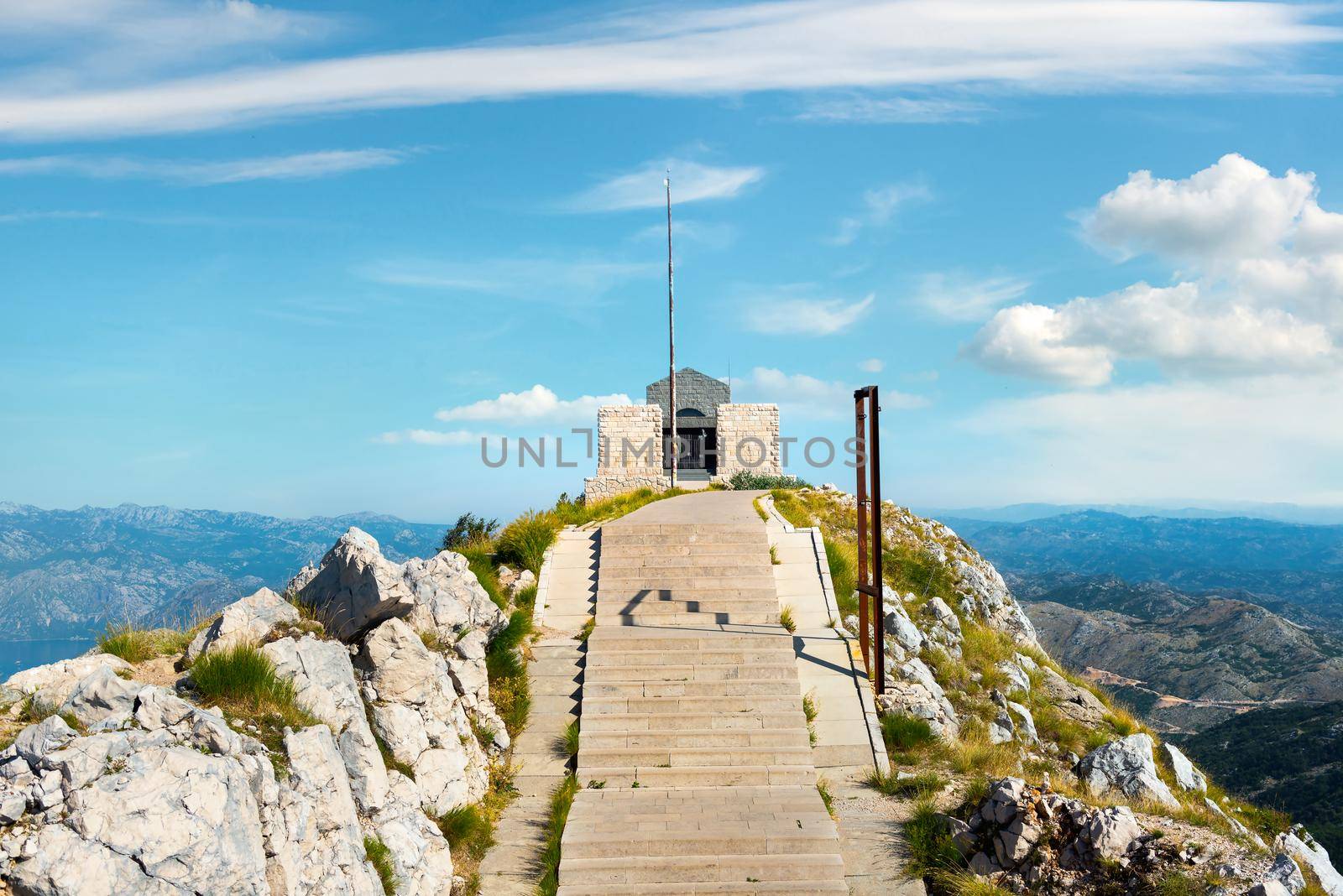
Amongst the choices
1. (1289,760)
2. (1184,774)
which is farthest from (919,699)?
(1289,760)

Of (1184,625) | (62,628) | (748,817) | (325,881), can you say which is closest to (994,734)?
(748,817)

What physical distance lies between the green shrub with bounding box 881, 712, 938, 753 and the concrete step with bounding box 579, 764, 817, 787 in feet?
5.01

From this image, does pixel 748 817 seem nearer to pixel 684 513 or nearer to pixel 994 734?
pixel 994 734

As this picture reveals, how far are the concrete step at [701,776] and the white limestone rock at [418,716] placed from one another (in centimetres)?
164

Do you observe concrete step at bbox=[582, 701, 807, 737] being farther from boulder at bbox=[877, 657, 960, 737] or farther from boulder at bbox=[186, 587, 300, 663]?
boulder at bbox=[186, 587, 300, 663]

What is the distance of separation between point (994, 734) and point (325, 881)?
33.7 feet

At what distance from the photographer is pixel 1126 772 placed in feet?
38.2

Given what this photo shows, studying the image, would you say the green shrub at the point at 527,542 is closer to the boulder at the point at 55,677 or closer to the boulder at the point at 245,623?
the boulder at the point at 245,623

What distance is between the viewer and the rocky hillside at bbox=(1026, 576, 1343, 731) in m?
81.6

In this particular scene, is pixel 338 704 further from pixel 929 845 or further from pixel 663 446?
pixel 663 446

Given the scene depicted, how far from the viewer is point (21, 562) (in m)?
177

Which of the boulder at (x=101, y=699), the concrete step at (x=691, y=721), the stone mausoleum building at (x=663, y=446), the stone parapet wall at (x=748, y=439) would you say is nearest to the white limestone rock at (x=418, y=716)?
the concrete step at (x=691, y=721)

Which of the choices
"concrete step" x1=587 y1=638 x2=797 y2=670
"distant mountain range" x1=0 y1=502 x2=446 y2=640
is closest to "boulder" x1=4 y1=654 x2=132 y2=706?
"concrete step" x1=587 y1=638 x2=797 y2=670

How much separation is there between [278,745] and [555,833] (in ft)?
12.1
